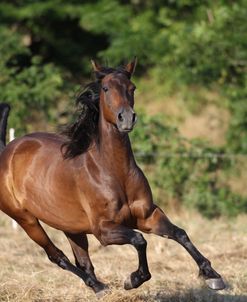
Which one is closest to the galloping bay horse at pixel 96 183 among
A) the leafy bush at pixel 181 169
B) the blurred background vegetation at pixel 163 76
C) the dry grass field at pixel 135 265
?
the dry grass field at pixel 135 265

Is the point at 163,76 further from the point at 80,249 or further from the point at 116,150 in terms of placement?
the point at 116,150

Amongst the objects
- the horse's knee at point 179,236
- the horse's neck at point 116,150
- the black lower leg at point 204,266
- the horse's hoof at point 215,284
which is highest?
the horse's neck at point 116,150

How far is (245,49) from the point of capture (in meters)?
15.8

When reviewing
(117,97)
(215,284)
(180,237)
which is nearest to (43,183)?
(117,97)

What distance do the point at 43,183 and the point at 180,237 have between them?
1.38 meters

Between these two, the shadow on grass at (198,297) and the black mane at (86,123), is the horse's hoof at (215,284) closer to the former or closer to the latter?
the shadow on grass at (198,297)

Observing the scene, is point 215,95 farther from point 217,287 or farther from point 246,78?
point 217,287

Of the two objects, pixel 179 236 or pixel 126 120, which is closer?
pixel 126 120

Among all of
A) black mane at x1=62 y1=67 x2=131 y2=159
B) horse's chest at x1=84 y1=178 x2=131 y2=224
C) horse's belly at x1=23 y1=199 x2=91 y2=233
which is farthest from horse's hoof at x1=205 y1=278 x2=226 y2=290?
black mane at x1=62 y1=67 x2=131 y2=159

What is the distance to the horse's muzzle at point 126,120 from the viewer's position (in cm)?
563

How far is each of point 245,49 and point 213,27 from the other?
754 millimetres

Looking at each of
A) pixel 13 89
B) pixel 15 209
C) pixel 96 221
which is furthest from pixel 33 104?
pixel 96 221

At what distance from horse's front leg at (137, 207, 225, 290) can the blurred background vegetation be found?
5077mm

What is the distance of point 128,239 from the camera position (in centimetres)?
591
